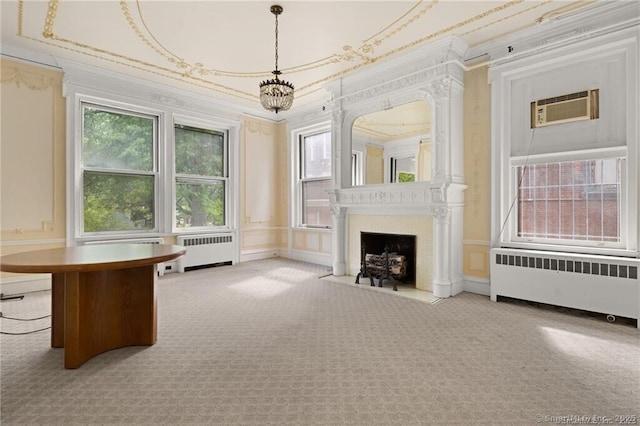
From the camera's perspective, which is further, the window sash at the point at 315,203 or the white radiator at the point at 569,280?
the window sash at the point at 315,203

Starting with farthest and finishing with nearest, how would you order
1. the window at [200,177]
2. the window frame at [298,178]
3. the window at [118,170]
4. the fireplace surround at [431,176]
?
the window frame at [298,178]
the window at [200,177]
the window at [118,170]
the fireplace surround at [431,176]

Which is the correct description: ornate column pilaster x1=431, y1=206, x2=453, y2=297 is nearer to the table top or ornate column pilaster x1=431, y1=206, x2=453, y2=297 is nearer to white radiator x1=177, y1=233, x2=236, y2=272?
the table top

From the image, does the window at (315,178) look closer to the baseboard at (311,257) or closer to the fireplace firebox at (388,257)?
the baseboard at (311,257)

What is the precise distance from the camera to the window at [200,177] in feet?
18.7

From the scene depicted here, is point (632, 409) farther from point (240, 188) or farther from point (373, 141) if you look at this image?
point (240, 188)

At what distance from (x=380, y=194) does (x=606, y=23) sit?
115 inches

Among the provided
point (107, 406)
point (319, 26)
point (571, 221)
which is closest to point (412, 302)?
point (571, 221)

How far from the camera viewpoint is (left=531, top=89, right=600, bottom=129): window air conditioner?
3.38m

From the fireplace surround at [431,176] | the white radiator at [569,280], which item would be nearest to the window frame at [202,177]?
the fireplace surround at [431,176]

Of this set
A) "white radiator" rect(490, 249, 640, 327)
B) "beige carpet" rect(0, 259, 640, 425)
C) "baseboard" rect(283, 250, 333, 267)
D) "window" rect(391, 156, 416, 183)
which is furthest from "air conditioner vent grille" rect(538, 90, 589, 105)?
"baseboard" rect(283, 250, 333, 267)

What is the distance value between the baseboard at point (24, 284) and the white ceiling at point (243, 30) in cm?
278

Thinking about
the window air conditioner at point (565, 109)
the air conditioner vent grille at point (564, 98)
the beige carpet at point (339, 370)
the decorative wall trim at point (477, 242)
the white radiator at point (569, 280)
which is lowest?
the beige carpet at point (339, 370)

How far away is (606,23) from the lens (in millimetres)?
3246

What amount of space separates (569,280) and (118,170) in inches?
233
